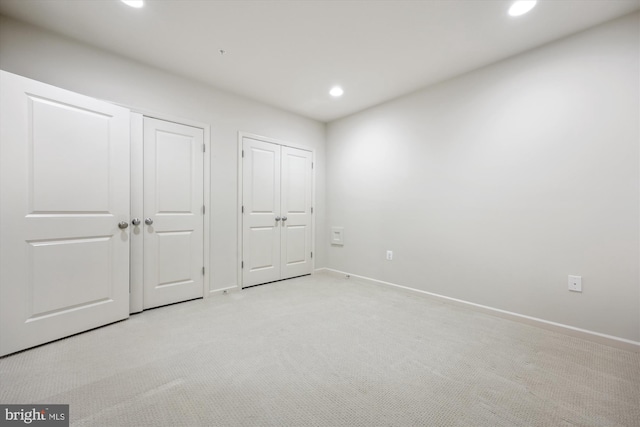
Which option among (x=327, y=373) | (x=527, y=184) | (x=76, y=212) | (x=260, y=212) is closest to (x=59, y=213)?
(x=76, y=212)

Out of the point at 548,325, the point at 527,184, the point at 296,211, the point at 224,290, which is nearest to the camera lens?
the point at 548,325

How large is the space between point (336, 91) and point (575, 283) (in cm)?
313

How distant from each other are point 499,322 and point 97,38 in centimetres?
454

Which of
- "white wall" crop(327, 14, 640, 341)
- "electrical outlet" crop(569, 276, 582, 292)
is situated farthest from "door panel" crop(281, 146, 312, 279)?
"electrical outlet" crop(569, 276, 582, 292)

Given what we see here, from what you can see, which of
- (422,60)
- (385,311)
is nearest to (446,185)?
(422,60)

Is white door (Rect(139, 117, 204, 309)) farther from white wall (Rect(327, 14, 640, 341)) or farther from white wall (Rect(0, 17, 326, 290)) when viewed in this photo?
white wall (Rect(327, 14, 640, 341))

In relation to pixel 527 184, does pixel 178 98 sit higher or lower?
higher

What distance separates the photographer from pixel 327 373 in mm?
1701

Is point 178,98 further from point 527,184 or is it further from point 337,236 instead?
point 527,184

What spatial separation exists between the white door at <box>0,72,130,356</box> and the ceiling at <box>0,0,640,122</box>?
0.64 metres

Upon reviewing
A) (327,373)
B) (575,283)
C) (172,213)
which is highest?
(172,213)

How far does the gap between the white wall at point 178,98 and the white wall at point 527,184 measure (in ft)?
5.42

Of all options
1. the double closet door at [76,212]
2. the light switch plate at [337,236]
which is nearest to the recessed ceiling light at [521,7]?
the light switch plate at [337,236]

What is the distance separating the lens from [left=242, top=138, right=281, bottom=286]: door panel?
361 centimetres
